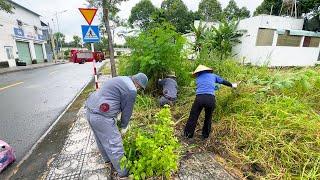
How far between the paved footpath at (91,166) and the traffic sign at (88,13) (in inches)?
159

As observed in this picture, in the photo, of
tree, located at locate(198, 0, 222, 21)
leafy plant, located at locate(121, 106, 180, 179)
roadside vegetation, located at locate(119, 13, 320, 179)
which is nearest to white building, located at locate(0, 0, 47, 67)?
roadside vegetation, located at locate(119, 13, 320, 179)

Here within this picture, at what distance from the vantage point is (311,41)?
18.6 metres

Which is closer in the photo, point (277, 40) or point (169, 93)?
point (169, 93)

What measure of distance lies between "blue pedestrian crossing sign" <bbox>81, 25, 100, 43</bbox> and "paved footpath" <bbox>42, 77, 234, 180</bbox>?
381 centimetres

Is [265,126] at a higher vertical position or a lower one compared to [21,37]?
lower

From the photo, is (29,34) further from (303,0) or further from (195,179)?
(195,179)

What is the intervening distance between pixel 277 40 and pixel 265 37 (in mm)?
891

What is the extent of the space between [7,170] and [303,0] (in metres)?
25.1

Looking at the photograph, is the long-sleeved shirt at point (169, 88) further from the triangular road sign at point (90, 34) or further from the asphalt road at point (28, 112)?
the asphalt road at point (28, 112)

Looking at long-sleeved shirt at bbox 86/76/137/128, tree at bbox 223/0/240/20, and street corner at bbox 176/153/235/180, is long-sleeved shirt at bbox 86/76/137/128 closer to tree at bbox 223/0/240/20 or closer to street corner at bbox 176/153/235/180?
street corner at bbox 176/153/235/180

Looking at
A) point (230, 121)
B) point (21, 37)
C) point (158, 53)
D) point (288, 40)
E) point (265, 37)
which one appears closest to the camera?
point (230, 121)

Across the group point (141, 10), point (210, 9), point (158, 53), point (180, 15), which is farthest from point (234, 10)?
point (158, 53)

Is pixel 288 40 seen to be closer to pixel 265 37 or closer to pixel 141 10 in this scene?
pixel 265 37

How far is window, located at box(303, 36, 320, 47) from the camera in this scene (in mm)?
18291
